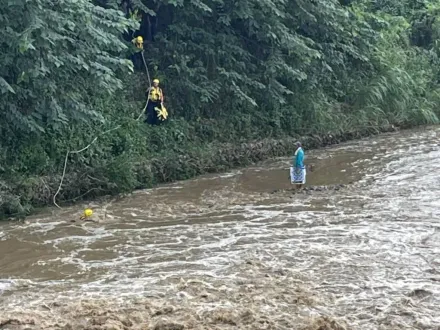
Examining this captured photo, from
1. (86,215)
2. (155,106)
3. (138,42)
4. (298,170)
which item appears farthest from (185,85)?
(86,215)

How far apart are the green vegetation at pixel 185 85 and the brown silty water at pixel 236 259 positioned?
1.18 m

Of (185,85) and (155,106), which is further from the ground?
(185,85)

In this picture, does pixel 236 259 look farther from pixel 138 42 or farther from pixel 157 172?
pixel 138 42

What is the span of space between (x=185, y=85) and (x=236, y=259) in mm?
8302

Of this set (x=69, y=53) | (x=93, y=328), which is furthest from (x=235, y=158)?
(x=93, y=328)

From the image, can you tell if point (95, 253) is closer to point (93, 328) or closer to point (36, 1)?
point (93, 328)

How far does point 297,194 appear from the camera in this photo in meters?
14.8

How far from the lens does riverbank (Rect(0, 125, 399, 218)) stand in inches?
538

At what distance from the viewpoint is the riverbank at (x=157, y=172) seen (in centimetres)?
1366

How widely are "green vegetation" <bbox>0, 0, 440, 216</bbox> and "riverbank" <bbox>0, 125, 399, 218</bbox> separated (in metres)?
0.03

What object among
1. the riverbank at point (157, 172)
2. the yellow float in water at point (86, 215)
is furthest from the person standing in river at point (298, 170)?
the yellow float in water at point (86, 215)

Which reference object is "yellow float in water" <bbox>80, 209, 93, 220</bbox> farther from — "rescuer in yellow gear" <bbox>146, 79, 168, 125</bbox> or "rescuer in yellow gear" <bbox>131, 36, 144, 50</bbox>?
"rescuer in yellow gear" <bbox>131, 36, 144, 50</bbox>

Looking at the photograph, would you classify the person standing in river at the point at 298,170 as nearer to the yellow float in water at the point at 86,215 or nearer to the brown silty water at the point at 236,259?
the brown silty water at the point at 236,259

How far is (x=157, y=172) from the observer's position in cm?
1628
